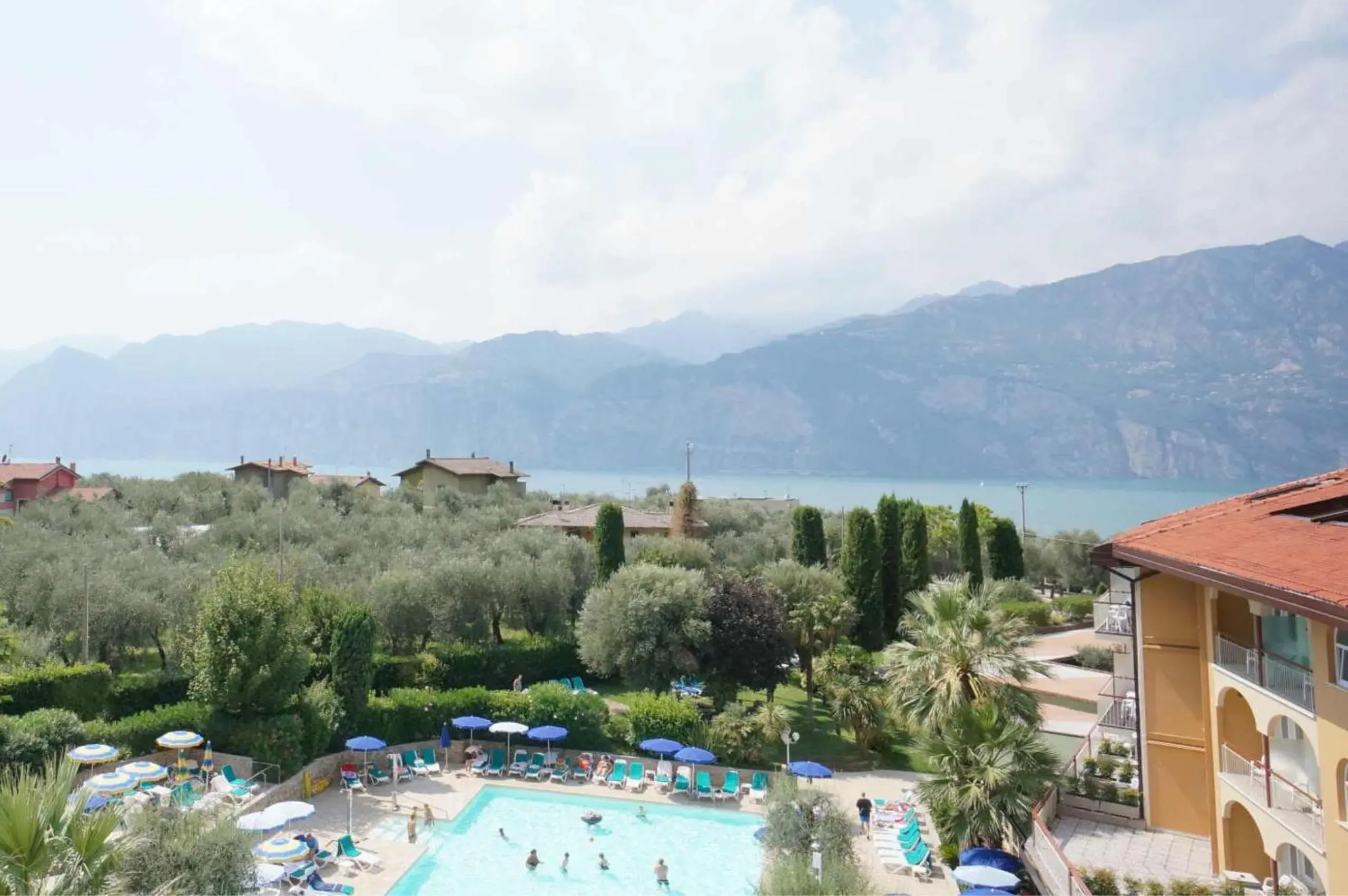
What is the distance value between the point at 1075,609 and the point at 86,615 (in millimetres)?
42421

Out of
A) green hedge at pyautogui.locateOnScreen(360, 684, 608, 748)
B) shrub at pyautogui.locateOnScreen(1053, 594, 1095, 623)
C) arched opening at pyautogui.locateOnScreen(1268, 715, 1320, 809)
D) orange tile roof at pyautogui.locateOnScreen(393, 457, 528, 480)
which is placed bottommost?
shrub at pyautogui.locateOnScreen(1053, 594, 1095, 623)

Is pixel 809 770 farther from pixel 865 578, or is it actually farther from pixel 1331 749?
pixel 865 578

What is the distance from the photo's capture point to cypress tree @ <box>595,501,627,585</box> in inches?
1302

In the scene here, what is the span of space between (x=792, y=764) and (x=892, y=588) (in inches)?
684

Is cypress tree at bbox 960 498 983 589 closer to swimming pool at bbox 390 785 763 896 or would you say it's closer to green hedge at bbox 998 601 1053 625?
green hedge at bbox 998 601 1053 625

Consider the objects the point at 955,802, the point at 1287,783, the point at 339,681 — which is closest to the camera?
the point at 1287,783

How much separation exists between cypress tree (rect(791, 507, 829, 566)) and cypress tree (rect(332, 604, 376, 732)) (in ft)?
71.7

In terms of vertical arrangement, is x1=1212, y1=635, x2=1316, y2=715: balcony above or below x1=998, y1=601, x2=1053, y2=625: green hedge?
above

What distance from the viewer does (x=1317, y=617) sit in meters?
8.71

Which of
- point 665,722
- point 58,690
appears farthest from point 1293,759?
point 58,690

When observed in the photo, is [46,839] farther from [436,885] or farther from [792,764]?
[792,764]

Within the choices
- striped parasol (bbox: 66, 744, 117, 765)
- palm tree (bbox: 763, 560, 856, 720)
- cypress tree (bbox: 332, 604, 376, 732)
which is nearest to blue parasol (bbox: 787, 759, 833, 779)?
palm tree (bbox: 763, 560, 856, 720)

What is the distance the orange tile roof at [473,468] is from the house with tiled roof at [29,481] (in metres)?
24.3

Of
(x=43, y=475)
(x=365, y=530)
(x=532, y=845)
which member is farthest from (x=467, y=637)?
(x=43, y=475)
